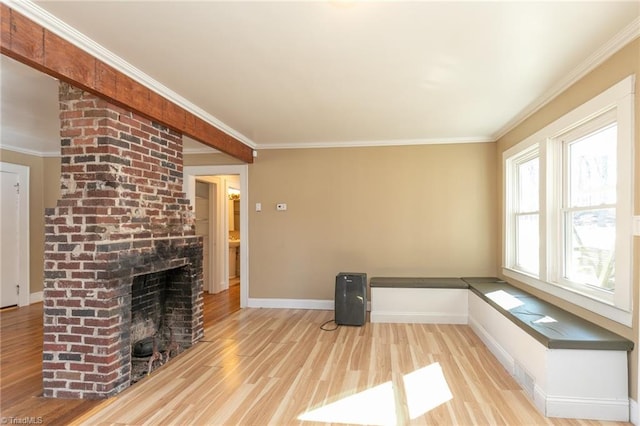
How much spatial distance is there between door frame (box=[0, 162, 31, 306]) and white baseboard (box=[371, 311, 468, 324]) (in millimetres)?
5322

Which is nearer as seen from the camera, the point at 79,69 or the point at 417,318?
the point at 79,69

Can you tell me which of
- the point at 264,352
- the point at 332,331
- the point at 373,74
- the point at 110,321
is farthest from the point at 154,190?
the point at 332,331

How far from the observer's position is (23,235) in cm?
540

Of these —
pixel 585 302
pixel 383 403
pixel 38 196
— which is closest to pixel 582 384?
pixel 585 302

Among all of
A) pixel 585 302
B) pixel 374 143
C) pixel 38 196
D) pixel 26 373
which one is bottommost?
pixel 26 373

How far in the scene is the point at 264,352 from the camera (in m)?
3.44

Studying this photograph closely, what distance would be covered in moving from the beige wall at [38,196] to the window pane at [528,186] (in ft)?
22.7

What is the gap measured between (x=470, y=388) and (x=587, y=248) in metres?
1.46

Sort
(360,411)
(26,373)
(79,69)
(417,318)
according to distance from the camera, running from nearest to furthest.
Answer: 1. (79,69)
2. (360,411)
3. (26,373)
4. (417,318)

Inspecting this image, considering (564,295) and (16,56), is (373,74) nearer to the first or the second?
(16,56)

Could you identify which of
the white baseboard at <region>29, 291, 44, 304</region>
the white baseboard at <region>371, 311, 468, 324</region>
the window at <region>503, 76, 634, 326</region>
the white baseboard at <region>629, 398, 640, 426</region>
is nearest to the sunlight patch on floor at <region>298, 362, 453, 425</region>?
the white baseboard at <region>629, 398, 640, 426</region>

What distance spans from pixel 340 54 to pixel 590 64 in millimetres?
1817

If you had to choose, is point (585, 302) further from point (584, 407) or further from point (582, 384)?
point (584, 407)

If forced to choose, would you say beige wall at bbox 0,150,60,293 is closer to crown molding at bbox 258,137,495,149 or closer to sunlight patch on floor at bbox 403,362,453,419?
crown molding at bbox 258,137,495,149
